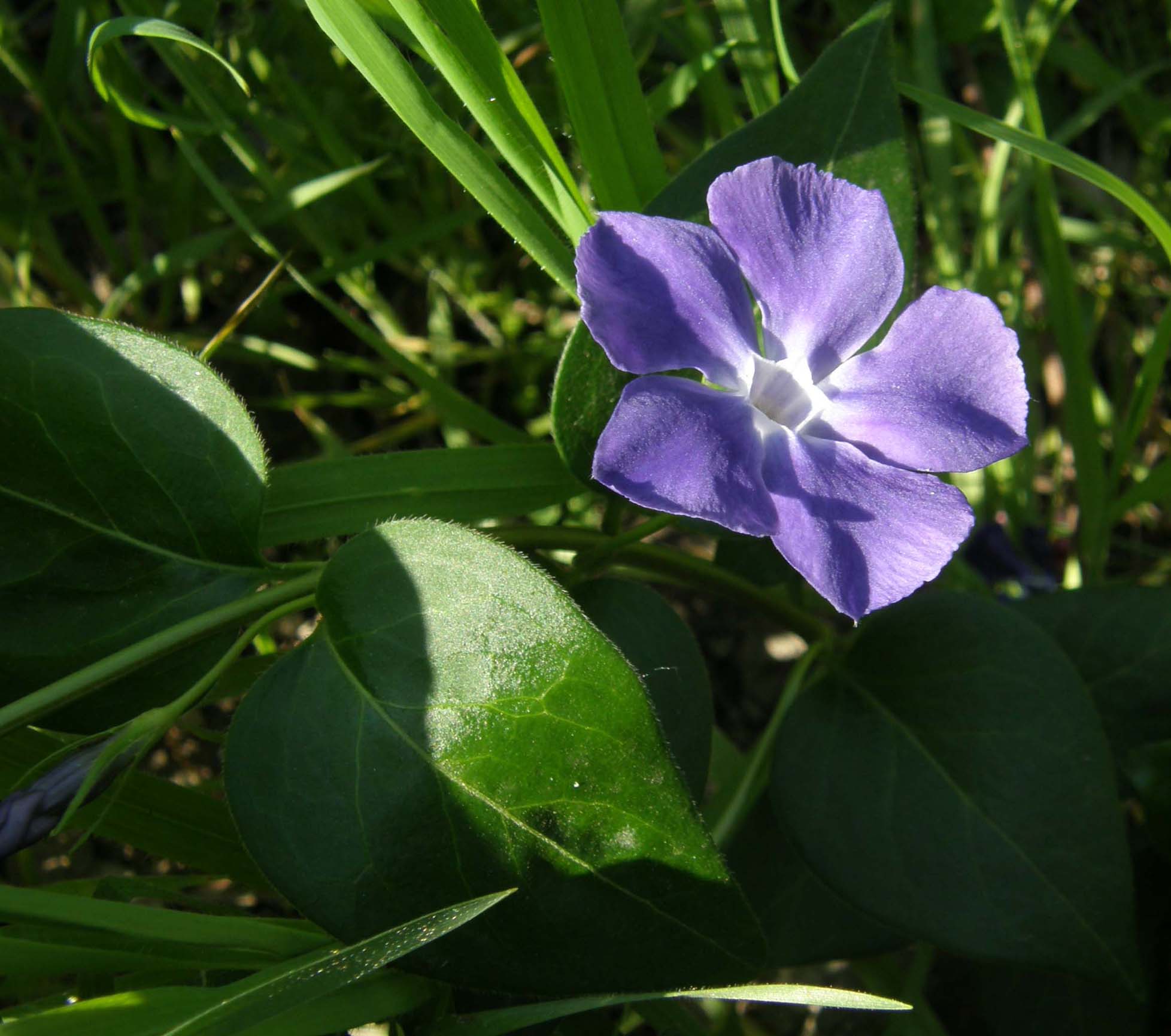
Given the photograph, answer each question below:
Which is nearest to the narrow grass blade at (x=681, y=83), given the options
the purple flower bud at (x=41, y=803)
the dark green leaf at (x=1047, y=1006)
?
the purple flower bud at (x=41, y=803)

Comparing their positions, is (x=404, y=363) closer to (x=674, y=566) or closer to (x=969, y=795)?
(x=674, y=566)

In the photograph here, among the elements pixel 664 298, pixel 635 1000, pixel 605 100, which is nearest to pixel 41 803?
pixel 635 1000

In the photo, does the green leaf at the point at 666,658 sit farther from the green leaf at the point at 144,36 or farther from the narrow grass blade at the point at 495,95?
the green leaf at the point at 144,36

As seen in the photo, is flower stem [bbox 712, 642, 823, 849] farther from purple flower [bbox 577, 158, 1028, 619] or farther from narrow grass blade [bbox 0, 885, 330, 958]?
narrow grass blade [bbox 0, 885, 330, 958]

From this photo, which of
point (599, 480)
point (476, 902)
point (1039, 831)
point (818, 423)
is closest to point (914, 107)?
point (818, 423)

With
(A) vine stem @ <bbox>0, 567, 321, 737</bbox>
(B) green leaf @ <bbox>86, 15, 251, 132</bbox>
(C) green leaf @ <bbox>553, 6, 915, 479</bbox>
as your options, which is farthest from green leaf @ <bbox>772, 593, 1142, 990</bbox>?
(B) green leaf @ <bbox>86, 15, 251, 132</bbox>

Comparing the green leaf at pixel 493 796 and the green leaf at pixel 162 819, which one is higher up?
the green leaf at pixel 493 796

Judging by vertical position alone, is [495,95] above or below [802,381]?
above
